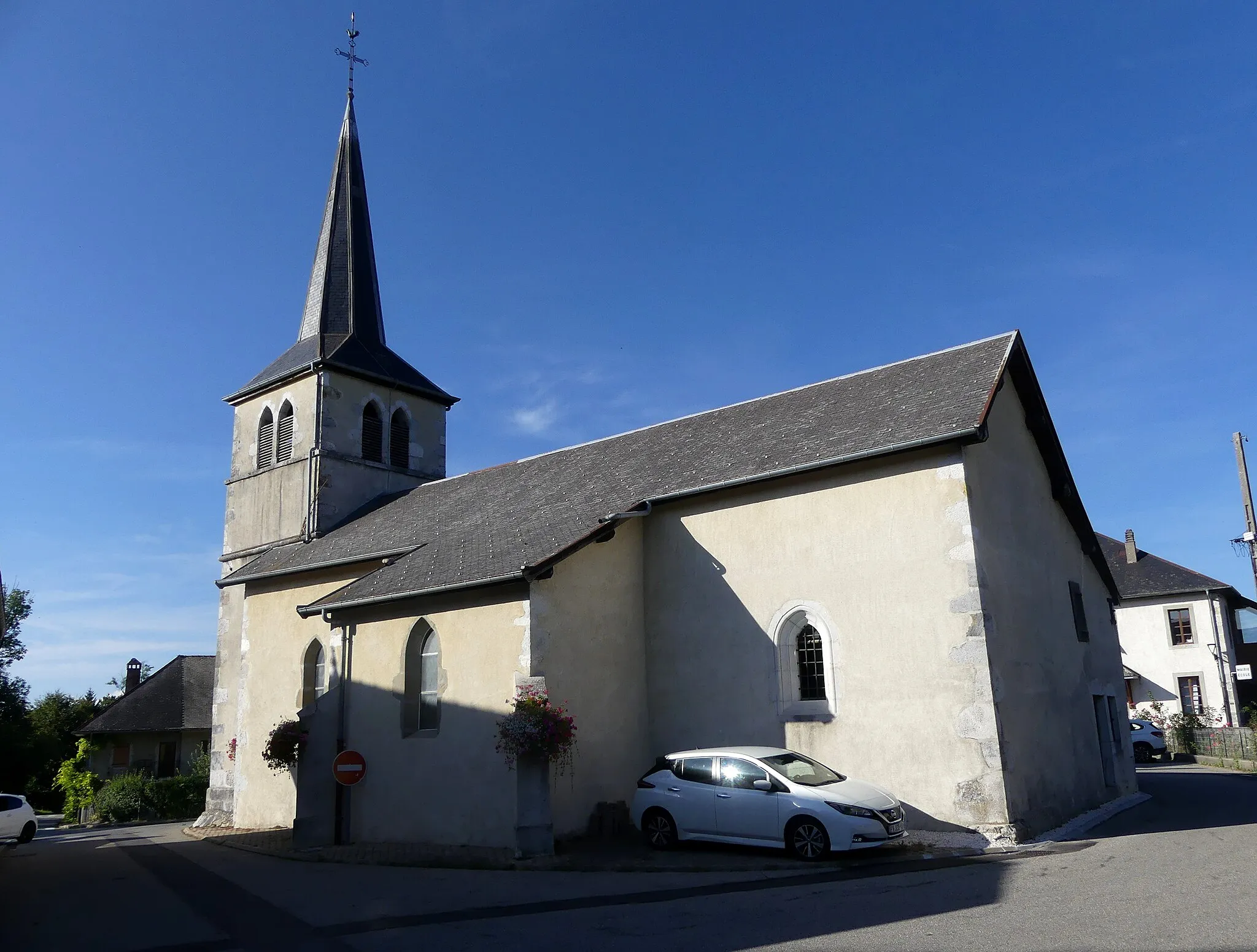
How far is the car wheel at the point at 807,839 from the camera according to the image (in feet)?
35.3

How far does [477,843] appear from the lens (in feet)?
42.7

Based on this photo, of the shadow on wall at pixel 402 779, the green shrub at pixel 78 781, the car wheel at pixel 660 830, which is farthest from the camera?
the green shrub at pixel 78 781

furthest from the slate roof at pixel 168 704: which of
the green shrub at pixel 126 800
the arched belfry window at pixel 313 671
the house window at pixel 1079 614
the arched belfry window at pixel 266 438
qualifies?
the house window at pixel 1079 614

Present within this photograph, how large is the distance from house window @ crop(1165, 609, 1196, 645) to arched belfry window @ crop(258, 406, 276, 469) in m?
30.8

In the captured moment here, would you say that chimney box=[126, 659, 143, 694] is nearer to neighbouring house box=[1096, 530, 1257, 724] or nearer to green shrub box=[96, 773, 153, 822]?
green shrub box=[96, 773, 153, 822]

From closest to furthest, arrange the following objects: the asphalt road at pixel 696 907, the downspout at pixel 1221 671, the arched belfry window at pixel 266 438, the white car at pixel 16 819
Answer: the asphalt road at pixel 696 907, the white car at pixel 16 819, the arched belfry window at pixel 266 438, the downspout at pixel 1221 671

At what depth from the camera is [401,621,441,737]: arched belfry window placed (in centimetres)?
1452

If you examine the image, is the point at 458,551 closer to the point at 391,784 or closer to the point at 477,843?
the point at 391,784

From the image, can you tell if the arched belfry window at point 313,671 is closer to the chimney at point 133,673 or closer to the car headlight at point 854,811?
the car headlight at point 854,811

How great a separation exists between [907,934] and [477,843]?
7.47 m

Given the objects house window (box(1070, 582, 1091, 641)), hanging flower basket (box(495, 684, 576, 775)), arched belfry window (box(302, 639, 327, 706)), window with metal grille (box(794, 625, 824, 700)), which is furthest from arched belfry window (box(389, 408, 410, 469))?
house window (box(1070, 582, 1091, 641))

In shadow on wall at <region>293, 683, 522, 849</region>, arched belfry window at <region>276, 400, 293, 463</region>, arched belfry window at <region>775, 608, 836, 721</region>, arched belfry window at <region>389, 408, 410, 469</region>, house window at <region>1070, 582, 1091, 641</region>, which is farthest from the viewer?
arched belfry window at <region>389, 408, 410, 469</region>

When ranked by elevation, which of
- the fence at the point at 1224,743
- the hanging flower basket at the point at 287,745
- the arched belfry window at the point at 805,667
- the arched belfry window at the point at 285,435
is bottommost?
the fence at the point at 1224,743

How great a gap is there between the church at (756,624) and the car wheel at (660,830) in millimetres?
1371
